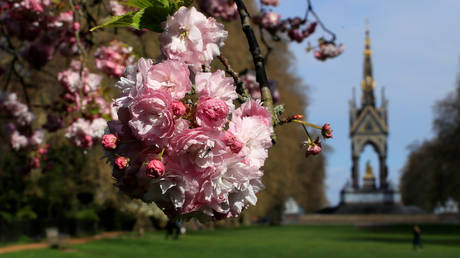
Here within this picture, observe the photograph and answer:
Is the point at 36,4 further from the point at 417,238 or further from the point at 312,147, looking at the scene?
the point at 417,238

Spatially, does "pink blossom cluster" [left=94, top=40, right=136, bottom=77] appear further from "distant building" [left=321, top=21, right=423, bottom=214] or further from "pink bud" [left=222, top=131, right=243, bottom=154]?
"distant building" [left=321, top=21, right=423, bottom=214]

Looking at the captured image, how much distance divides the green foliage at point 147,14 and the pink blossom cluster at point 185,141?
190mm

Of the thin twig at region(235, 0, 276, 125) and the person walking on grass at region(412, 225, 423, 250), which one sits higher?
the thin twig at region(235, 0, 276, 125)

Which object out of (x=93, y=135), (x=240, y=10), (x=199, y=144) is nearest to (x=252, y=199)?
(x=199, y=144)

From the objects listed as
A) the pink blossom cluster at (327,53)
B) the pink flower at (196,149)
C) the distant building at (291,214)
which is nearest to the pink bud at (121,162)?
the pink flower at (196,149)

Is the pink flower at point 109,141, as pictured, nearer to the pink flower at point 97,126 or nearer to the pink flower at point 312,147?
the pink flower at point 312,147

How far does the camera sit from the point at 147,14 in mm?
1643

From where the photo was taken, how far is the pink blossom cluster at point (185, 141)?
4.61ft

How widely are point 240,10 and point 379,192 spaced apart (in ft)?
215

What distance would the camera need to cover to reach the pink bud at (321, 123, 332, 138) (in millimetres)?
1633

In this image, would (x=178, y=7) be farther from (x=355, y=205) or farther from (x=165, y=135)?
(x=355, y=205)

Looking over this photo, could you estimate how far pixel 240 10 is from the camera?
198 centimetres

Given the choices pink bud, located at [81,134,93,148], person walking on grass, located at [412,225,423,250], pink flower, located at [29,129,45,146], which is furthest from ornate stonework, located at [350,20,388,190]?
pink bud, located at [81,134,93,148]

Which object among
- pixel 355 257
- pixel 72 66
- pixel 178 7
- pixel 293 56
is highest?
pixel 293 56
